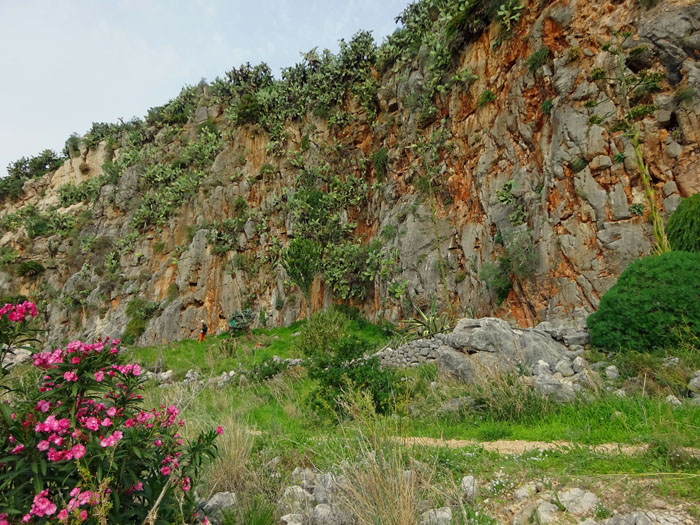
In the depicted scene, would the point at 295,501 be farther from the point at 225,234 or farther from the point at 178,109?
the point at 178,109

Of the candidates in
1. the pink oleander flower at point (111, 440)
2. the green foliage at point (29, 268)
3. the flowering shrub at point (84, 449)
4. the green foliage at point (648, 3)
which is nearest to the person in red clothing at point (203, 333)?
the flowering shrub at point (84, 449)

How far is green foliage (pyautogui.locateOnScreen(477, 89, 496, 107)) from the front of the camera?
43.4 feet

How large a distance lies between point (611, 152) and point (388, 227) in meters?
8.60

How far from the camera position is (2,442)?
6.49 ft

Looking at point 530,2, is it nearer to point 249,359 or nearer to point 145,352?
point 249,359

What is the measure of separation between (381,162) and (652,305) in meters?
14.1

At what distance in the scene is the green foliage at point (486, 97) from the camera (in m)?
13.2

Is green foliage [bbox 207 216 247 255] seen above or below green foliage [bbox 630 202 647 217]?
above

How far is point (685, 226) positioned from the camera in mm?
7422

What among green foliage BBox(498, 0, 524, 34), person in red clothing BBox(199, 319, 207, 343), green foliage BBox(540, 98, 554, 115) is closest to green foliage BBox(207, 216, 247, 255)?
person in red clothing BBox(199, 319, 207, 343)

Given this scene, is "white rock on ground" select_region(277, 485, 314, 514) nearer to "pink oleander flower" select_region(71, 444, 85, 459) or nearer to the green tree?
"pink oleander flower" select_region(71, 444, 85, 459)

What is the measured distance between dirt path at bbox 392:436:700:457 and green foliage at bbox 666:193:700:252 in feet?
18.8

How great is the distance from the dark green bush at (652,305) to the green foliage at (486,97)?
338 inches

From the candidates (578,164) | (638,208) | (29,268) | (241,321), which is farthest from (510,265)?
(29,268)
